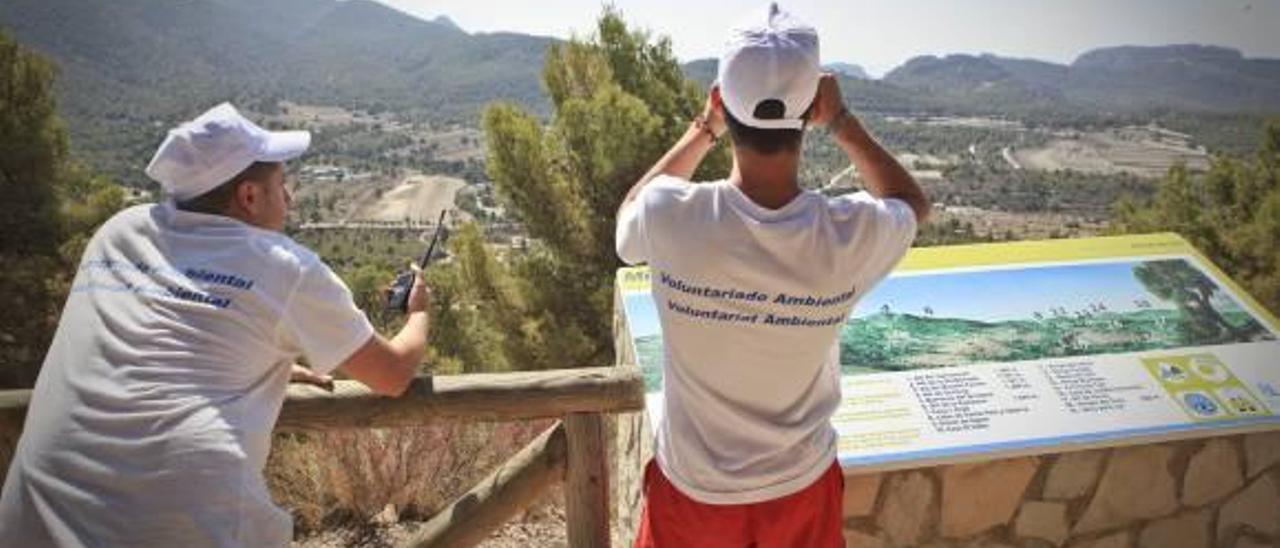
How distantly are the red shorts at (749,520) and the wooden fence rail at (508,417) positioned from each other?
0.47 m

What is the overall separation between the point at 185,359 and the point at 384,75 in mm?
164937

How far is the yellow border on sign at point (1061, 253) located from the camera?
2654mm

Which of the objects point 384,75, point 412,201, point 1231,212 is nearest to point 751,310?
point 1231,212

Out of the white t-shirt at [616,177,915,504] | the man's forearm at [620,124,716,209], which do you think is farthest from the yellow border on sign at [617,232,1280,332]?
the white t-shirt at [616,177,915,504]

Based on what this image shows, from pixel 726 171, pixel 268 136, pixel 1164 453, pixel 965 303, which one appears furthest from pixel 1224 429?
pixel 726 171

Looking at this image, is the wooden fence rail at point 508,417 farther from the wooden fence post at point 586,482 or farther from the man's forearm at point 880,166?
the man's forearm at point 880,166

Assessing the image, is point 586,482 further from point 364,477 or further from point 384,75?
point 384,75

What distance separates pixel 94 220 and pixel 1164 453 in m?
13.6

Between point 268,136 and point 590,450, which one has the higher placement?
point 268,136

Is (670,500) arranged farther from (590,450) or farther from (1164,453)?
(1164,453)

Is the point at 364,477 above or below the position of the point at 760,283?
below

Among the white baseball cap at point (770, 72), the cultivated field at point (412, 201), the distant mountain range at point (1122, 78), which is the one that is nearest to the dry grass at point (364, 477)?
the white baseball cap at point (770, 72)

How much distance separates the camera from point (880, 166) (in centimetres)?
148

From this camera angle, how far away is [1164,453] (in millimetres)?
2369
